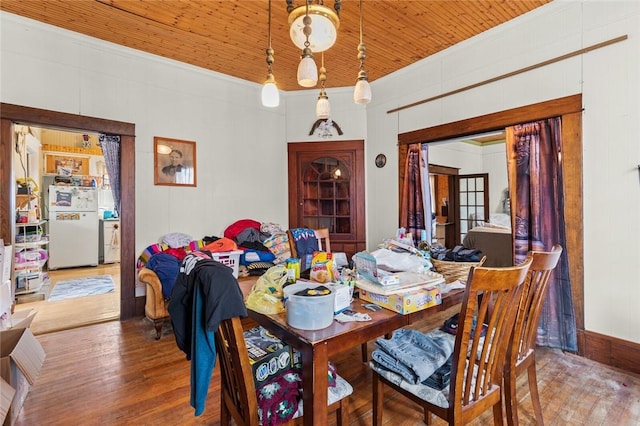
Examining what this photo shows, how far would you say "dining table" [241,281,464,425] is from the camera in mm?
1084

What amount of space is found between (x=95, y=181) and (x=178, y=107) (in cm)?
405

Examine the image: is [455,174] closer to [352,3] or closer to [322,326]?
[352,3]

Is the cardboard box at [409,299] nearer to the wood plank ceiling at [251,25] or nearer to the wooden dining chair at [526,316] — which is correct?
the wooden dining chair at [526,316]

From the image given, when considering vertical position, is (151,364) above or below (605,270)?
below

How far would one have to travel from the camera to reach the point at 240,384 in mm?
1161

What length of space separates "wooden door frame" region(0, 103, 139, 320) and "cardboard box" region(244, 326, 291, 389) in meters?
2.58

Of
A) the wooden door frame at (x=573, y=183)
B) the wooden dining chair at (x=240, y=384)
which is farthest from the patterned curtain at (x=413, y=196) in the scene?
the wooden dining chair at (x=240, y=384)

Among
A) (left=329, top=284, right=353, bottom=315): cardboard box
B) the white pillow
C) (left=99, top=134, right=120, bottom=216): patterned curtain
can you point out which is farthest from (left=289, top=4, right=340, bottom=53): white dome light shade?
the white pillow

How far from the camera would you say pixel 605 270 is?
2.35 meters

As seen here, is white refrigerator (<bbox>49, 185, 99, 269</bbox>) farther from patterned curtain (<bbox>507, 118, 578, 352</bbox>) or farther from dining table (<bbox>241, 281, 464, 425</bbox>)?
patterned curtain (<bbox>507, 118, 578, 352</bbox>)

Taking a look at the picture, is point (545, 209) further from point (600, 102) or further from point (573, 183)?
point (600, 102)

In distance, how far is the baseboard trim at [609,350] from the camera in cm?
220

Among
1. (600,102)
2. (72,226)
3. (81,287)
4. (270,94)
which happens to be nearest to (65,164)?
(72,226)

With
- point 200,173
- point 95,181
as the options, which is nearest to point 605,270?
point 200,173
